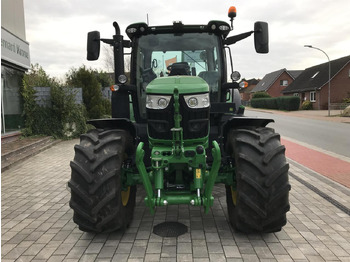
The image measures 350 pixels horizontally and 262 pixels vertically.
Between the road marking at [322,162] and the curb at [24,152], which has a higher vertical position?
the curb at [24,152]

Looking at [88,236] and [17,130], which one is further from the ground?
[17,130]

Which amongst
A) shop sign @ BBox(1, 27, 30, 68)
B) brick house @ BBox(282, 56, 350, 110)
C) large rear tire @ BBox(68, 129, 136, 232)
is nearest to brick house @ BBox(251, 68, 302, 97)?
brick house @ BBox(282, 56, 350, 110)

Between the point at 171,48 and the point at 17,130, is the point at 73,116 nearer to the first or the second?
the point at 17,130

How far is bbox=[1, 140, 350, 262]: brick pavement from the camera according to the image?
3.14 metres

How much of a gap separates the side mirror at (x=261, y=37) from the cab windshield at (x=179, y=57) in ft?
1.97

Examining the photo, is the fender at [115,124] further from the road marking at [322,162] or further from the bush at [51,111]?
the bush at [51,111]

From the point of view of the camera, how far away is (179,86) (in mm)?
3322

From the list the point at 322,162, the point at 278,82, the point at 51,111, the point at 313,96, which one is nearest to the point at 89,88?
the point at 51,111

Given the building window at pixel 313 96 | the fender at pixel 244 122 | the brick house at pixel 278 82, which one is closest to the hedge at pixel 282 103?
the building window at pixel 313 96

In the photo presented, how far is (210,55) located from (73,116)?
9.19 metres

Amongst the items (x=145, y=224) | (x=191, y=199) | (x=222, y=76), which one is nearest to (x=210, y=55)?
(x=222, y=76)

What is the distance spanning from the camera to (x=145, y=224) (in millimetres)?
3920

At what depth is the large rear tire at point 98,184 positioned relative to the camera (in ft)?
10.5

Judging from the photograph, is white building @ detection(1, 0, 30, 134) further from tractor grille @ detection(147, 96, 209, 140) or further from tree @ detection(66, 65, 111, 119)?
tractor grille @ detection(147, 96, 209, 140)
